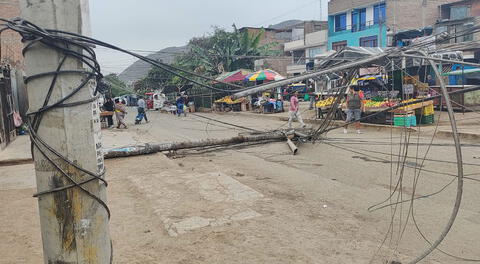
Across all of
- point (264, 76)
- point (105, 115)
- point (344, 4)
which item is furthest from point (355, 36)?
point (105, 115)

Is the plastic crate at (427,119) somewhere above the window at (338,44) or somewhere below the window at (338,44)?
below

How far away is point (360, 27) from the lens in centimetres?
4188

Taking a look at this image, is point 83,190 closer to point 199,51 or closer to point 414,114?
point 414,114

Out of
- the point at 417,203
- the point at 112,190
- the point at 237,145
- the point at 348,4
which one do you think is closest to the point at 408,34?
the point at 237,145

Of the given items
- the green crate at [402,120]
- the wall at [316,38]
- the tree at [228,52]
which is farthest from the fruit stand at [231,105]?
the wall at [316,38]

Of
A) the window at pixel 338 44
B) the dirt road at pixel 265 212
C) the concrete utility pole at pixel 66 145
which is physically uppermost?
the window at pixel 338 44

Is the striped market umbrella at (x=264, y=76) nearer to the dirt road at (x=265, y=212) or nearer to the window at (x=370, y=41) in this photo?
the dirt road at (x=265, y=212)

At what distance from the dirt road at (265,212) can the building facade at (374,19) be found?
109ft

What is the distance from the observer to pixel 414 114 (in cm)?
1534

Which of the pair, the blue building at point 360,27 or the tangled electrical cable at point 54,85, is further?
the blue building at point 360,27

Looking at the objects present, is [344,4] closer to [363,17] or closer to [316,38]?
[363,17]

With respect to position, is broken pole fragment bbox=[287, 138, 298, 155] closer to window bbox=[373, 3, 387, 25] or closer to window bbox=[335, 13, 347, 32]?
window bbox=[373, 3, 387, 25]

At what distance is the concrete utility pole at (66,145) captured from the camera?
1825 mm

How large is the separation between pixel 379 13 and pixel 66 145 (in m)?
43.0
